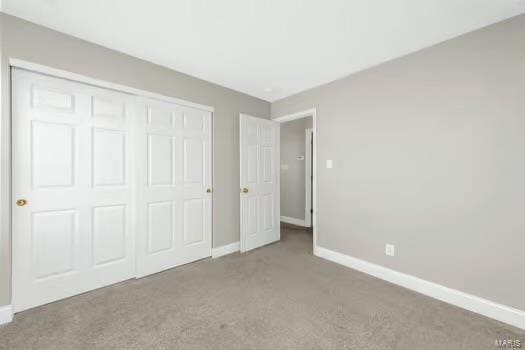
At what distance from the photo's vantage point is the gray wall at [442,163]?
1744mm

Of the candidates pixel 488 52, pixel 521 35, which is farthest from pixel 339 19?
pixel 521 35

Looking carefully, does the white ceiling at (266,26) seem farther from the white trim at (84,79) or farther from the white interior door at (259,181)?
the white interior door at (259,181)

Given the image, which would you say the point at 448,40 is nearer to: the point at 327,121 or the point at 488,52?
the point at 488,52

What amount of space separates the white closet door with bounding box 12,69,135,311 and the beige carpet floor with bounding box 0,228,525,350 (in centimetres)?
24

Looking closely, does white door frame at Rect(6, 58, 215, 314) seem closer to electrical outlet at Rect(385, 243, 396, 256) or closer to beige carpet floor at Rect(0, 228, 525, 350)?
beige carpet floor at Rect(0, 228, 525, 350)

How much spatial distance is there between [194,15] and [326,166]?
2.29m

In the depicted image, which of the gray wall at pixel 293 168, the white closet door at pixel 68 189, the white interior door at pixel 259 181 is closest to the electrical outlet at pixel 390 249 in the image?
the white interior door at pixel 259 181

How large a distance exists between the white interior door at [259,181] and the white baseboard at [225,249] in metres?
0.12

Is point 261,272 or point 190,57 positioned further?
point 261,272

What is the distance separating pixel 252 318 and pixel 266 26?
97.8 inches

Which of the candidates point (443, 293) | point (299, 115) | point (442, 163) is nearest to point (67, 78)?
point (299, 115)

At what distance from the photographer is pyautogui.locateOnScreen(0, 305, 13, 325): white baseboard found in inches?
66.9

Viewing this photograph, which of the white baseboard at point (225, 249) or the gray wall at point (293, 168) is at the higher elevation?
the gray wall at point (293, 168)

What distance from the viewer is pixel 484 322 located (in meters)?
1.74
